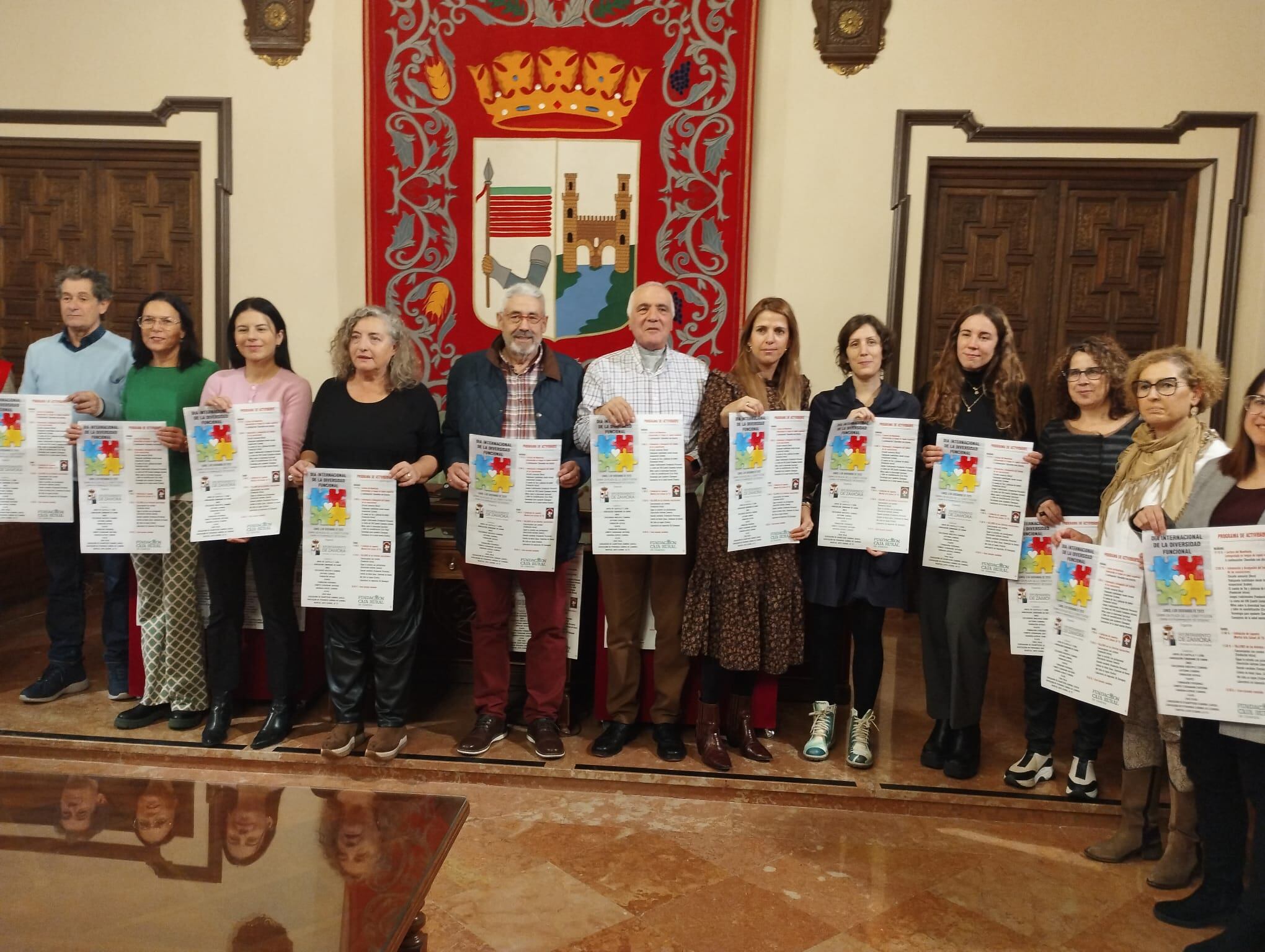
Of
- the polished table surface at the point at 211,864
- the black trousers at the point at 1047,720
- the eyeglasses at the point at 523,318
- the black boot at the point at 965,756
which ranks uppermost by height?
the eyeglasses at the point at 523,318

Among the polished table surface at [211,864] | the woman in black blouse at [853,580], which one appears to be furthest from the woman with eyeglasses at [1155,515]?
the polished table surface at [211,864]

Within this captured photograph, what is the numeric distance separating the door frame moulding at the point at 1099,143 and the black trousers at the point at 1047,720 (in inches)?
71.6

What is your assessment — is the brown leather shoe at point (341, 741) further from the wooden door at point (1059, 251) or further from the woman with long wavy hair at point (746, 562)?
the wooden door at point (1059, 251)

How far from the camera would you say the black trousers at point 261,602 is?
10.4ft

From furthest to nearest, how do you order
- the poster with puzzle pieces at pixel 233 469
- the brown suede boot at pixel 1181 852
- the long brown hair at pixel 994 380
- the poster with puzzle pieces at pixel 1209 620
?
the poster with puzzle pieces at pixel 233 469 → the long brown hair at pixel 994 380 → the brown suede boot at pixel 1181 852 → the poster with puzzle pieces at pixel 1209 620

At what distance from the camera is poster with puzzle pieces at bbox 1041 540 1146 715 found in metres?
2.38

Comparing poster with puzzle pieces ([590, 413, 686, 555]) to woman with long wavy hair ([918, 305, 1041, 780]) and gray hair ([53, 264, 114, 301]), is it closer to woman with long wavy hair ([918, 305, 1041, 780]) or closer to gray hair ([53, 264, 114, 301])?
woman with long wavy hair ([918, 305, 1041, 780])

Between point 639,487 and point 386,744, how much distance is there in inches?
47.4

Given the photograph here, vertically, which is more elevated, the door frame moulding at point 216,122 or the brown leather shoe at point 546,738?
the door frame moulding at point 216,122

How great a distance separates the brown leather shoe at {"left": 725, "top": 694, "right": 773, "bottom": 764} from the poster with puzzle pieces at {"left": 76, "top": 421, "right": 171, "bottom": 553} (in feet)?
6.69

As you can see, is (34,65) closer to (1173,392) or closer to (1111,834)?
(1173,392)

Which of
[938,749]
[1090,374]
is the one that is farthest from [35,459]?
[1090,374]

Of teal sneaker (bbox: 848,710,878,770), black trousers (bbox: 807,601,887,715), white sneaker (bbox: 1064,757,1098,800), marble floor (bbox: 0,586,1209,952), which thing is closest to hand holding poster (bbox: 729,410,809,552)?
black trousers (bbox: 807,601,887,715)

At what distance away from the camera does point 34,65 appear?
4762 mm
